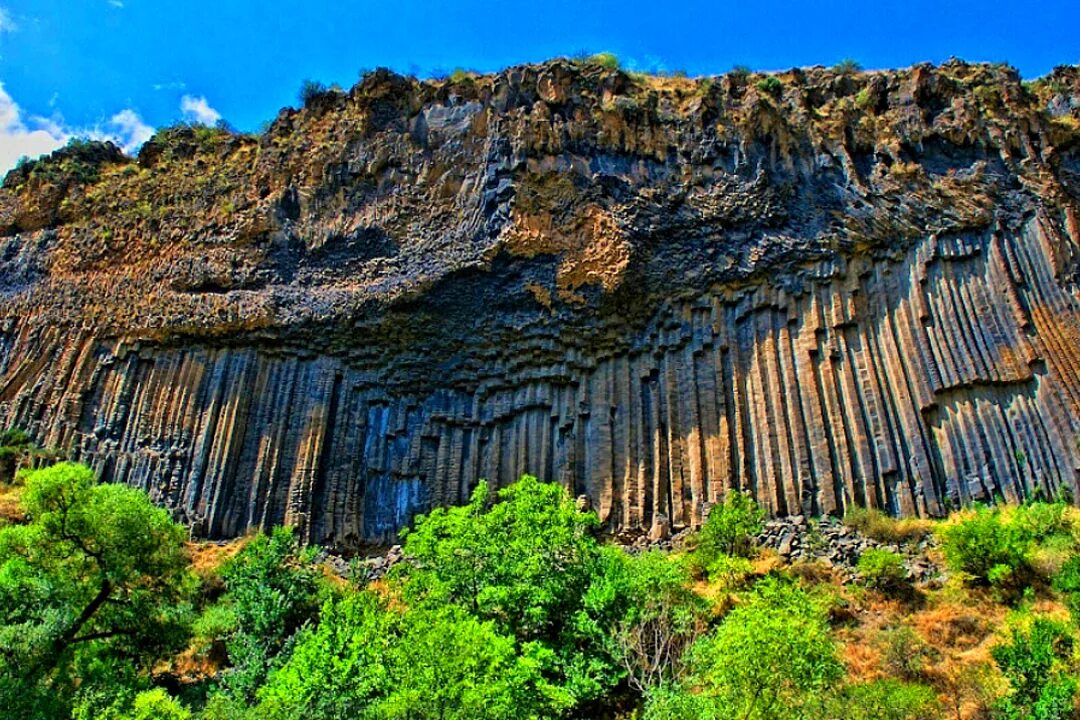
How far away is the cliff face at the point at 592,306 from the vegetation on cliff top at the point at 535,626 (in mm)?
2390

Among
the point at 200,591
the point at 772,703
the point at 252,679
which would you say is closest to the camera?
the point at 772,703

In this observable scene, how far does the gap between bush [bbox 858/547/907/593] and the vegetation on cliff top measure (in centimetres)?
4

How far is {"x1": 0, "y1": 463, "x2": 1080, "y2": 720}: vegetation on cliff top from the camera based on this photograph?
11.7 metres

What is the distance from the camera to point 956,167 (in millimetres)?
20859

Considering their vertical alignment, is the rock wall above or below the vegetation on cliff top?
above

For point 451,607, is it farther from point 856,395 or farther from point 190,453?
point 190,453

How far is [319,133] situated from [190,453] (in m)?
9.33

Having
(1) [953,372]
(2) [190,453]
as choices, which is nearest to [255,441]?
(2) [190,453]

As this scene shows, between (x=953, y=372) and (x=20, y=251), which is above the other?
(x=20, y=251)

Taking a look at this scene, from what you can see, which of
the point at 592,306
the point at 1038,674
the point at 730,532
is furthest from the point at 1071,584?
the point at 592,306

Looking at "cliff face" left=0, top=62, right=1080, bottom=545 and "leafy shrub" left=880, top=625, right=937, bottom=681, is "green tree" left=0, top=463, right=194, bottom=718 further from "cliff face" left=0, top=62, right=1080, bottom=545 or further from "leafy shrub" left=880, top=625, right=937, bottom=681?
"leafy shrub" left=880, top=625, right=937, bottom=681

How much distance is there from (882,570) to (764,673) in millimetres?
6028

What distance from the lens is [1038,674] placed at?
12148 mm

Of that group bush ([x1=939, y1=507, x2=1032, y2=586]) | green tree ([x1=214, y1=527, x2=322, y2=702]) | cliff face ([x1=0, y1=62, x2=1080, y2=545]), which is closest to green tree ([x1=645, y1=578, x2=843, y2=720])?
bush ([x1=939, y1=507, x2=1032, y2=586])
